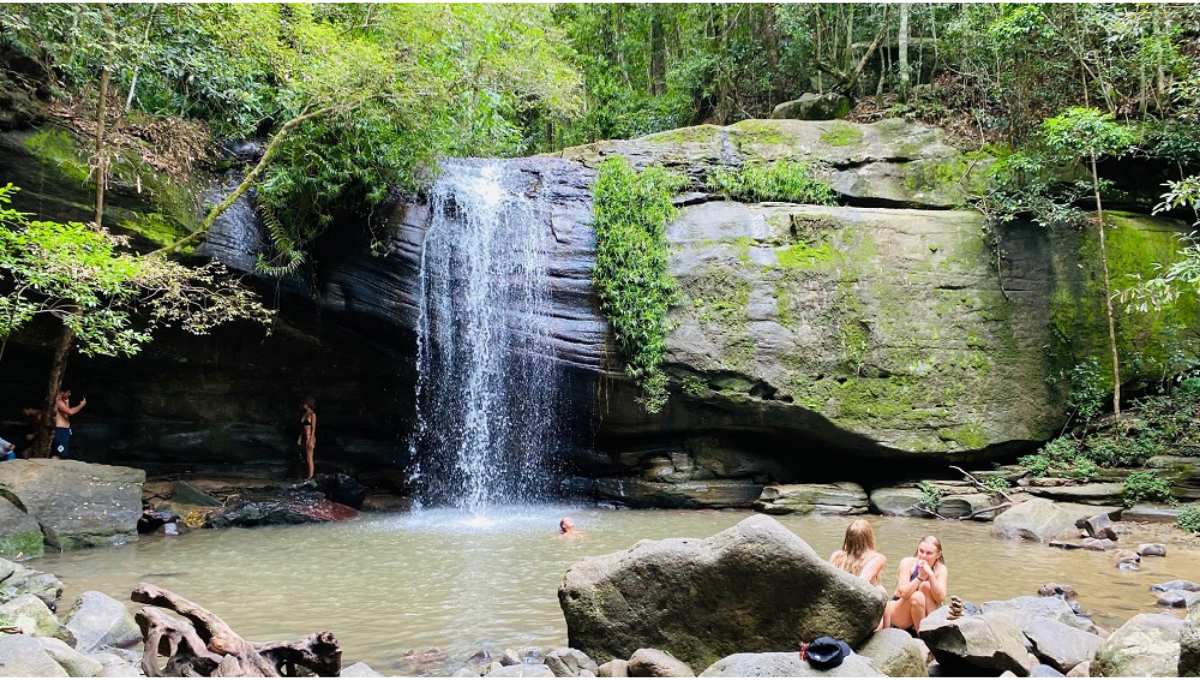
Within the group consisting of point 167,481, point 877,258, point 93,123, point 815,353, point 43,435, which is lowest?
point 167,481

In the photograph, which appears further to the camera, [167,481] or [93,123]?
[167,481]

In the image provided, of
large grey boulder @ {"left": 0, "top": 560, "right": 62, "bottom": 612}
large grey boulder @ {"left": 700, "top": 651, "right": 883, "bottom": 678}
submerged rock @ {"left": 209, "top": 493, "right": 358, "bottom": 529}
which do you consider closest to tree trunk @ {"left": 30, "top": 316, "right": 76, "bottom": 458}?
submerged rock @ {"left": 209, "top": 493, "right": 358, "bottom": 529}

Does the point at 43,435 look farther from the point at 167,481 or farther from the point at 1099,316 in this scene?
the point at 1099,316

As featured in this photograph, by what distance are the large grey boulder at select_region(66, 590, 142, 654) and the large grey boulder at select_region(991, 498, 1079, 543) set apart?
30.7 ft

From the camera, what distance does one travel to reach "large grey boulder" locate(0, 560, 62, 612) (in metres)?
5.61

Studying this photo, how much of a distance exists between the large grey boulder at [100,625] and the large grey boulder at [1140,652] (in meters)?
Answer: 5.95

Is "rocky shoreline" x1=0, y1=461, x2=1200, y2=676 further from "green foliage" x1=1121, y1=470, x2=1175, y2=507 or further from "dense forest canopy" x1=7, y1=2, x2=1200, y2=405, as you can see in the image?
"dense forest canopy" x1=7, y1=2, x2=1200, y2=405

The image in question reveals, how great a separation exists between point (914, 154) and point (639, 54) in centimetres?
1187

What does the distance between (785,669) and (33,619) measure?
4460 mm

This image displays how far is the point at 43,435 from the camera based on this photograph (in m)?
9.93

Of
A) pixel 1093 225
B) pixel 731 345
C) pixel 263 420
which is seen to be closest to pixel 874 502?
pixel 731 345

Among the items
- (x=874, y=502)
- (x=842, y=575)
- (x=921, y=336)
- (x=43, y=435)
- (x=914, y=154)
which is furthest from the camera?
(x=914, y=154)

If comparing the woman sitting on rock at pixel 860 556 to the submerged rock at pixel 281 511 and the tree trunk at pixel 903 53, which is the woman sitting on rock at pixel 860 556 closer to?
the submerged rock at pixel 281 511

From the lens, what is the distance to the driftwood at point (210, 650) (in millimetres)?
3881
